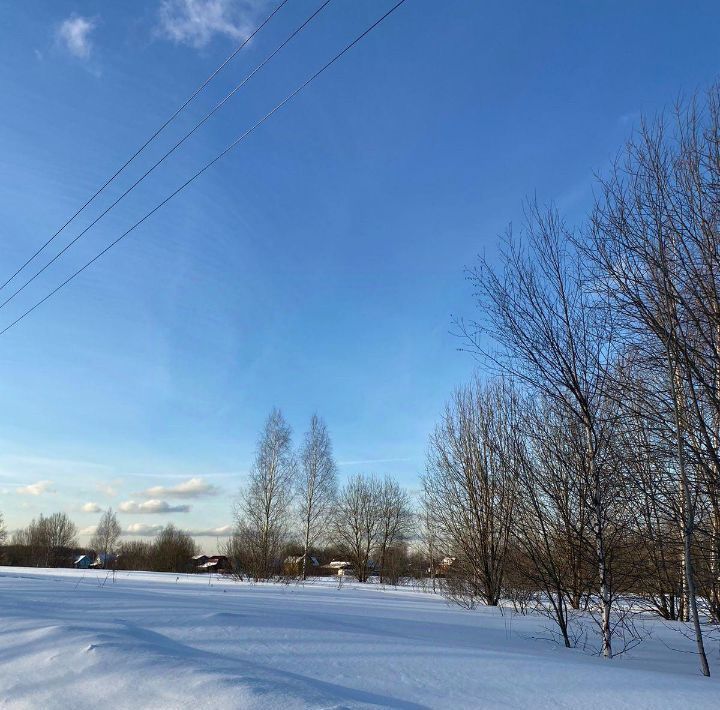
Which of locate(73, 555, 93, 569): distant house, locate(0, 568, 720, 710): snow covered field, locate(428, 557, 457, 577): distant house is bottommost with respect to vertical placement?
locate(73, 555, 93, 569): distant house

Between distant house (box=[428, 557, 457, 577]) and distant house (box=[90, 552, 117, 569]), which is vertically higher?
distant house (box=[428, 557, 457, 577])

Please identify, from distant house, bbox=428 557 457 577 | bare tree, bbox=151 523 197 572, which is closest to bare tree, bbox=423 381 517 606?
distant house, bbox=428 557 457 577

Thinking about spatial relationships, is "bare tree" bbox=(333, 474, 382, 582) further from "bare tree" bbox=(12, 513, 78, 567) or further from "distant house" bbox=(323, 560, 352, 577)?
"bare tree" bbox=(12, 513, 78, 567)

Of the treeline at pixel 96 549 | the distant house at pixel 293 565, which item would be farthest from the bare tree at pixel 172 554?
the distant house at pixel 293 565

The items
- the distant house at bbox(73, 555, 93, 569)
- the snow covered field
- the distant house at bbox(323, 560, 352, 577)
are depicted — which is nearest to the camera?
the snow covered field

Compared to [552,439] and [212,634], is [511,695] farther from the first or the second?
[552,439]

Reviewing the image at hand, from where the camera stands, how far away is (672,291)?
19.2 ft

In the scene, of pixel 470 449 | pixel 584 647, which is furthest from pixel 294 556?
pixel 584 647

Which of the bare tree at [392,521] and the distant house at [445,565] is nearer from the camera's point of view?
the distant house at [445,565]

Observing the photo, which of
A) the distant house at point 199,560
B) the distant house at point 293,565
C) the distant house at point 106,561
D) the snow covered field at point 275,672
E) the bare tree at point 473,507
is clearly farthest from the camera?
the distant house at point 106,561

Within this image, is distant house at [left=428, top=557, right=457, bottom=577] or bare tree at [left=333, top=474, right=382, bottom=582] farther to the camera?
bare tree at [left=333, top=474, right=382, bottom=582]

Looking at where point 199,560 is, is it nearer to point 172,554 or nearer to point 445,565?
point 172,554

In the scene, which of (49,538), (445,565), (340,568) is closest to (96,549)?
(49,538)

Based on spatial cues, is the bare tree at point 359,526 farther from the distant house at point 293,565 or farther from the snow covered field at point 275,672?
the snow covered field at point 275,672
